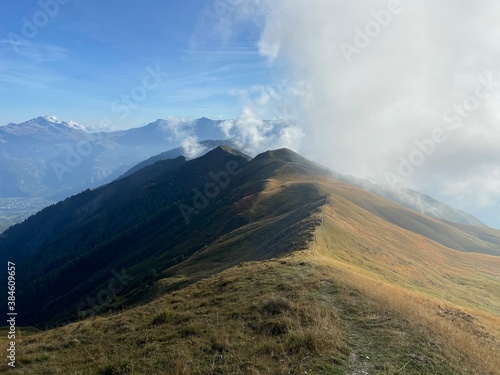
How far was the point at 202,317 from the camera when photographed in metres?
22.2

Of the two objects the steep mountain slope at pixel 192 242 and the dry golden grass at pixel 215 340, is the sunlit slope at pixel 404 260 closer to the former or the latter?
the steep mountain slope at pixel 192 242

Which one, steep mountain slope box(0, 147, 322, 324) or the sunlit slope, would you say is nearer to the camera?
the sunlit slope

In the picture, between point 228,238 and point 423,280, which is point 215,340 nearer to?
point 423,280

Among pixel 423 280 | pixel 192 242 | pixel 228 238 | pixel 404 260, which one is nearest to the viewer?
pixel 423 280

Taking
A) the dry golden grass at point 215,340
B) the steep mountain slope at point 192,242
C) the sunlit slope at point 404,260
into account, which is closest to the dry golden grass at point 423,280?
the sunlit slope at point 404,260

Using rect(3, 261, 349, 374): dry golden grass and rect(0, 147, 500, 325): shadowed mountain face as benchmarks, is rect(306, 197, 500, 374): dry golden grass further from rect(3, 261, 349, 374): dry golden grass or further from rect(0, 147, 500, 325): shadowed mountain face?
rect(3, 261, 349, 374): dry golden grass

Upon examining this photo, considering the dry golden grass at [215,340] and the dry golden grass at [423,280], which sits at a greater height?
the dry golden grass at [215,340]

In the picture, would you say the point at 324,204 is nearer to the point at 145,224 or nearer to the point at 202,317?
the point at 202,317

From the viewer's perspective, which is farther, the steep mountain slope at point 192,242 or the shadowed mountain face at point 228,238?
the steep mountain slope at point 192,242

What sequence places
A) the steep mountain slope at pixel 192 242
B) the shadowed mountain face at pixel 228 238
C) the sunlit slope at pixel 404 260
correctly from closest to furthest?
the sunlit slope at pixel 404 260
the shadowed mountain face at pixel 228 238
the steep mountain slope at pixel 192 242

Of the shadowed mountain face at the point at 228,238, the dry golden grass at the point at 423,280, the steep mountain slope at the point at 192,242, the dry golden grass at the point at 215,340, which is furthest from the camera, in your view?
the steep mountain slope at the point at 192,242

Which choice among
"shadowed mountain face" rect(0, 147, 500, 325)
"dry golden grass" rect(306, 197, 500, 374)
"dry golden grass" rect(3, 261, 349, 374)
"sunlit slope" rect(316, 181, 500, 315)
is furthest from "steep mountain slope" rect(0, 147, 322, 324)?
"dry golden grass" rect(3, 261, 349, 374)

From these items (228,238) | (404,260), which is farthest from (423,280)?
(228,238)

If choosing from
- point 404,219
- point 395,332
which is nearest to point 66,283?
point 404,219
